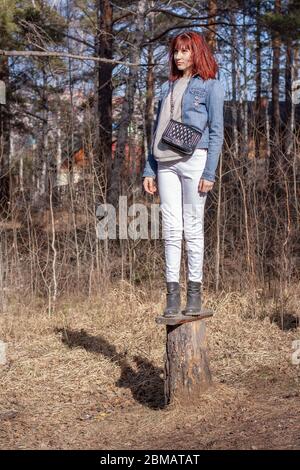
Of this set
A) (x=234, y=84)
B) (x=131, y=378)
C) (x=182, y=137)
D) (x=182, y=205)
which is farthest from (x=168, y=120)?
(x=234, y=84)

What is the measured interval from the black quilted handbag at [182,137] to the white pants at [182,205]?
10 centimetres

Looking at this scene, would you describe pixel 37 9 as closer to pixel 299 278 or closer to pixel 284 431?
pixel 299 278

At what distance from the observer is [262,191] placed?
8984 millimetres

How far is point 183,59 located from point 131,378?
276cm

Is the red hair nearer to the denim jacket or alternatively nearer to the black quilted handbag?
the denim jacket

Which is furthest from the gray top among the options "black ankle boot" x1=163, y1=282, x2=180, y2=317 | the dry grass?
the dry grass

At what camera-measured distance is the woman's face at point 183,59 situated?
15.5ft

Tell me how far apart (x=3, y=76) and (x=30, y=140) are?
4.40 metres

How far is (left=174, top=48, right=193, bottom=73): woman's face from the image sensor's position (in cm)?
473

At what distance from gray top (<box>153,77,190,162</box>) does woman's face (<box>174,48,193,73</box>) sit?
0.27ft

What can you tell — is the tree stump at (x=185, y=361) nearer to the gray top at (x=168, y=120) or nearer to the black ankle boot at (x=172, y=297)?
the black ankle boot at (x=172, y=297)

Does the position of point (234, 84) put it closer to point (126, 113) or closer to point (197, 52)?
point (126, 113)

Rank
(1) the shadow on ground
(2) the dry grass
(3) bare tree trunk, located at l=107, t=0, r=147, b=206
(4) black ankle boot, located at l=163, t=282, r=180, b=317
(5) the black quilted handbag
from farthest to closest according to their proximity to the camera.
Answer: (3) bare tree trunk, located at l=107, t=0, r=147, b=206 → (1) the shadow on ground → (4) black ankle boot, located at l=163, t=282, r=180, b=317 → (5) the black quilted handbag → (2) the dry grass

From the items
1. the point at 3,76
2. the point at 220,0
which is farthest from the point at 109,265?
the point at 3,76
